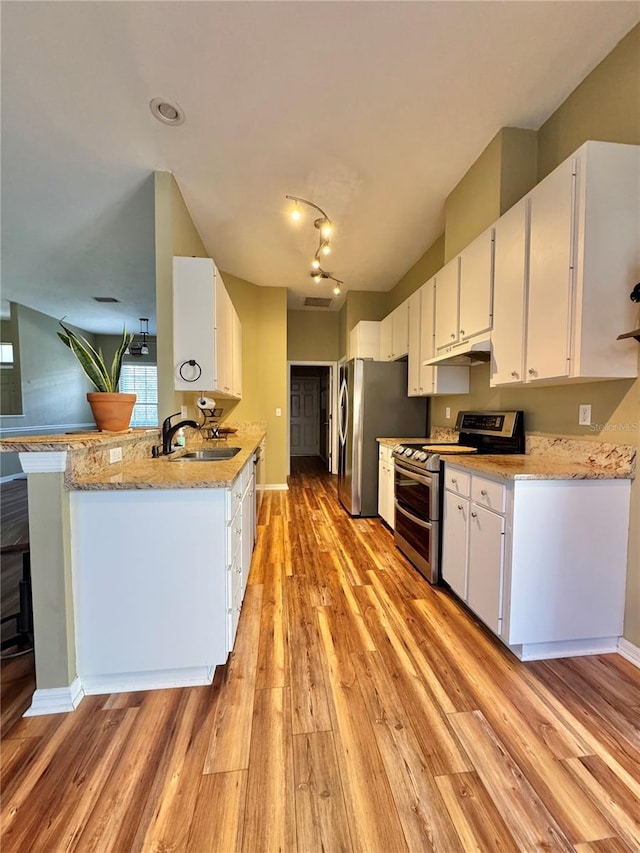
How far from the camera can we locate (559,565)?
5.39 ft

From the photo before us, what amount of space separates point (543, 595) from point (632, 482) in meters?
0.69

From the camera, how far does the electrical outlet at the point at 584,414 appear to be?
5.93 feet

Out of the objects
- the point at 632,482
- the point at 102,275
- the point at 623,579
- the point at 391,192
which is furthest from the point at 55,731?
the point at 102,275

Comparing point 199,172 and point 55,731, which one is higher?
point 199,172

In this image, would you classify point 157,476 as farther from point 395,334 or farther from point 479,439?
point 395,334

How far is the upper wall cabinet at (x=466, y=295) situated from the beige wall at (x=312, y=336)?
331cm

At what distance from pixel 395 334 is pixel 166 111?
273 centimetres

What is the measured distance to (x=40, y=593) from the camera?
4.41 ft

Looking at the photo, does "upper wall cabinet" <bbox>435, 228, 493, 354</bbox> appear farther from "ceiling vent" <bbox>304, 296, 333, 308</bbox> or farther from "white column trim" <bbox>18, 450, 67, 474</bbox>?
"ceiling vent" <bbox>304, 296, 333, 308</bbox>

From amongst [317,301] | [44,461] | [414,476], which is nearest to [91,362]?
[44,461]

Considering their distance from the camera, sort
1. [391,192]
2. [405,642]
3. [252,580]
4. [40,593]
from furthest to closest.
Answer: [391,192], [252,580], [405,642], [40,593]

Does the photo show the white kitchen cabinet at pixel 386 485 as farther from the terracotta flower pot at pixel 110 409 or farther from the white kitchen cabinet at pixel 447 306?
the terracotta flower pot at pixel 110 409

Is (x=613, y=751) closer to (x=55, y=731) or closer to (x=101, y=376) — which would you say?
(x=55, y=731)

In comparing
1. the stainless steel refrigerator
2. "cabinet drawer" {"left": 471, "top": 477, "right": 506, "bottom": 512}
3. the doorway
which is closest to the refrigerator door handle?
the stainless steel refrigerator
